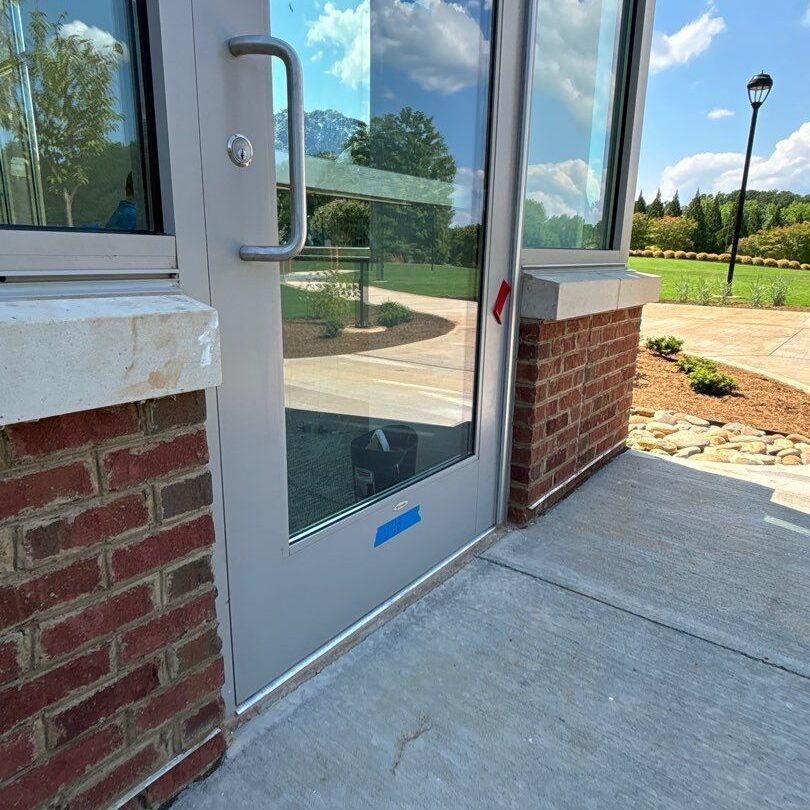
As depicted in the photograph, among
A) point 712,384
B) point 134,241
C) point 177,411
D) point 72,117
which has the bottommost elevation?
point 712,384

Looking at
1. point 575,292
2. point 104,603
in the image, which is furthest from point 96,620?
point 575,292

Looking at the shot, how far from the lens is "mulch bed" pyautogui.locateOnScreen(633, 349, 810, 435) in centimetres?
529

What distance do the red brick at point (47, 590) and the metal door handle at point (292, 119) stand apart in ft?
2.36

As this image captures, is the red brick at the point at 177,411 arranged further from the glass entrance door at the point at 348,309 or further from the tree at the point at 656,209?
the tree at the point at 656,209

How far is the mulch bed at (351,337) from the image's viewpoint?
156 centimetres

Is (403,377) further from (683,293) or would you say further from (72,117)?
(683,293)

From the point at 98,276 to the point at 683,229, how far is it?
122ft

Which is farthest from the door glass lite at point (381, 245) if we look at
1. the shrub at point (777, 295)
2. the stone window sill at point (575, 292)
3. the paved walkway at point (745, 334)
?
the shrub at point (777, 295)

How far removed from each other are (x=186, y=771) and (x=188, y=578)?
47 centimetres

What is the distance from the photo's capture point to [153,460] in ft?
3.80

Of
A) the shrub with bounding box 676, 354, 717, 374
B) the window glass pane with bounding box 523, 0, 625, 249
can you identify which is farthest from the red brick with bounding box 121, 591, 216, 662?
the shrub with bounding box 676, 354, 717, 374

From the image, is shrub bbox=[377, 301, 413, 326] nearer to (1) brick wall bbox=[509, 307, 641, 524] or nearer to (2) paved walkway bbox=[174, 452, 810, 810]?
(1) brick wall bbox=[509, 307, 641, 524]

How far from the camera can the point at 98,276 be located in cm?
108

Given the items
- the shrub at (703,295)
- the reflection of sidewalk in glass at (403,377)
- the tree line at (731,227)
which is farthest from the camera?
the tree line at (731,227)
